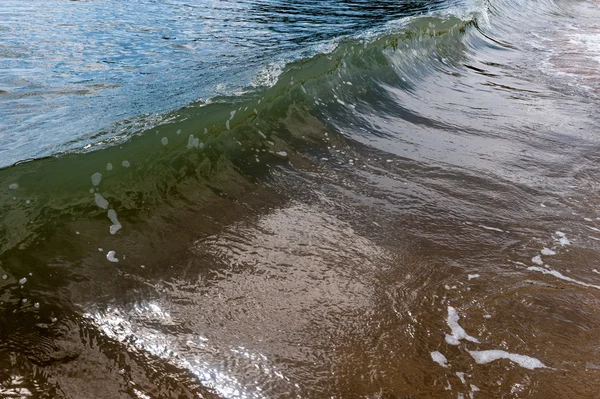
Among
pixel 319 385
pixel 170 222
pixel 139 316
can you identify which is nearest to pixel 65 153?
pixel 170 222

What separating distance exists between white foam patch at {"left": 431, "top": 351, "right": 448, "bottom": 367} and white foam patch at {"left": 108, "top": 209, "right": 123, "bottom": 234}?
6.24ft

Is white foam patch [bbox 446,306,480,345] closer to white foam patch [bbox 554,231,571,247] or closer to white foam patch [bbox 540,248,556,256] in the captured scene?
white foam patch [bbox 540,248,556,256]

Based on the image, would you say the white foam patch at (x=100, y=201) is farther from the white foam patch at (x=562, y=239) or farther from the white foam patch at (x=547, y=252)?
the white foam patch at (x=562, y=239)

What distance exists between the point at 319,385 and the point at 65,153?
2665 millimetres

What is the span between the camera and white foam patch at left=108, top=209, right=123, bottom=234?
10.3 feet

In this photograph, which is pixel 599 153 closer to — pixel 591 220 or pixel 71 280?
pixel 591 220

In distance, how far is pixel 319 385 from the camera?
7.20 feet

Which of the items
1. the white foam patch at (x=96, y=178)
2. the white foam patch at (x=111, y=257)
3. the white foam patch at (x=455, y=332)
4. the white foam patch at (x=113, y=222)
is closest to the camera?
the white foam patch at (x=455, y=332)

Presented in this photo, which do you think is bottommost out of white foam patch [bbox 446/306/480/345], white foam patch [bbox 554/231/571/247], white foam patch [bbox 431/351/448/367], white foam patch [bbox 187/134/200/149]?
white foam patch [bbox 554/231/571/247]

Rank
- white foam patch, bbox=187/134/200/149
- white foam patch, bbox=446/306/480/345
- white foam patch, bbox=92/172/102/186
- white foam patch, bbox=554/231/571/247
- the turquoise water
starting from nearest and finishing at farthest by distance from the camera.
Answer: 1. white foam patch, bbox=446/306/480/345
2. white foam patch, bbox=554/231/571/247
3. white foam patch, bbox=92/172/102/186
4. white foam patch, bbox=187/134/200/149
5. the turquoise water

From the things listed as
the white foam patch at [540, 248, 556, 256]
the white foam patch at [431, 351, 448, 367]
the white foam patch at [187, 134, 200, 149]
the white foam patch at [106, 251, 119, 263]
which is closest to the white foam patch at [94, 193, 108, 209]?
the white foam patch at [106, 251, 119, 263]

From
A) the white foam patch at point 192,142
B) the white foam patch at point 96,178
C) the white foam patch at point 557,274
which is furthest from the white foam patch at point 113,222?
the white foam patch at point 557,274

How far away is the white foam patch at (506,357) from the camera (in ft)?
7.82

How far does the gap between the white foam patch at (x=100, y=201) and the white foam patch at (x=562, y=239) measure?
2911mm
